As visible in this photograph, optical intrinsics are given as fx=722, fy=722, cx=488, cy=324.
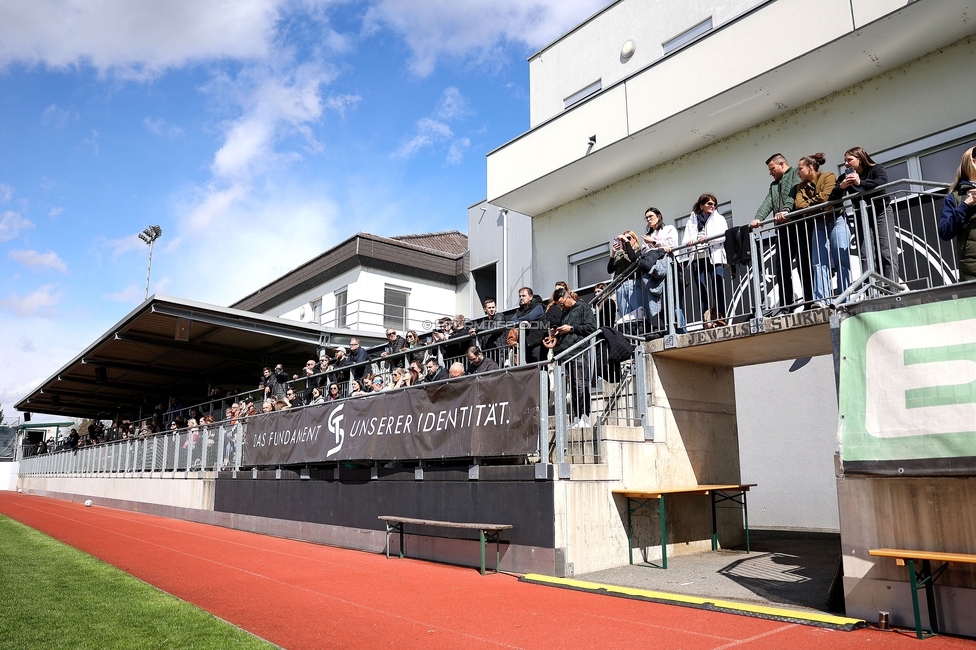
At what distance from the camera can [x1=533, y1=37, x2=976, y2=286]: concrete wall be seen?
1174 centimetres

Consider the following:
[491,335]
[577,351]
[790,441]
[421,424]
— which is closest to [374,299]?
Result: [491,335]

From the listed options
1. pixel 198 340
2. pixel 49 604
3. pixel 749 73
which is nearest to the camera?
pixel 49 604

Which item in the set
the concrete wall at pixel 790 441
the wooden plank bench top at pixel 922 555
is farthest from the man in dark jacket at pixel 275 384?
the wooden plank bench top at pixel 922 555

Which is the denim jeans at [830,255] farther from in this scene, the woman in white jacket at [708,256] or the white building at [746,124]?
the white building at [746,124]

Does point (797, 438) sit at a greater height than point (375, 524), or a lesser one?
greater

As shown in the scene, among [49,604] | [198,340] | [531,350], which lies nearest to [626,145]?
[531,350]

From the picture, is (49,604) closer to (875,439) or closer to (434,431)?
(434,431)

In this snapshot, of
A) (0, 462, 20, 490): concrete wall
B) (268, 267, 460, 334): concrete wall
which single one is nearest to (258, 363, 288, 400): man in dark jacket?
(268, 267, 460, 334): concrete wall

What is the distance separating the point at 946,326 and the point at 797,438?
8.84 m

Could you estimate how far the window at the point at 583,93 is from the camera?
1758 centimetres

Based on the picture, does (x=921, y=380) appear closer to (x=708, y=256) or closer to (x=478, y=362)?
(x=708, y=256)

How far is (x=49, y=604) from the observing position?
7.23 metres

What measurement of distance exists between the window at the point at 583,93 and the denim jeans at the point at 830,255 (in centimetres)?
1024

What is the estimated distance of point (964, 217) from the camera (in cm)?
630
